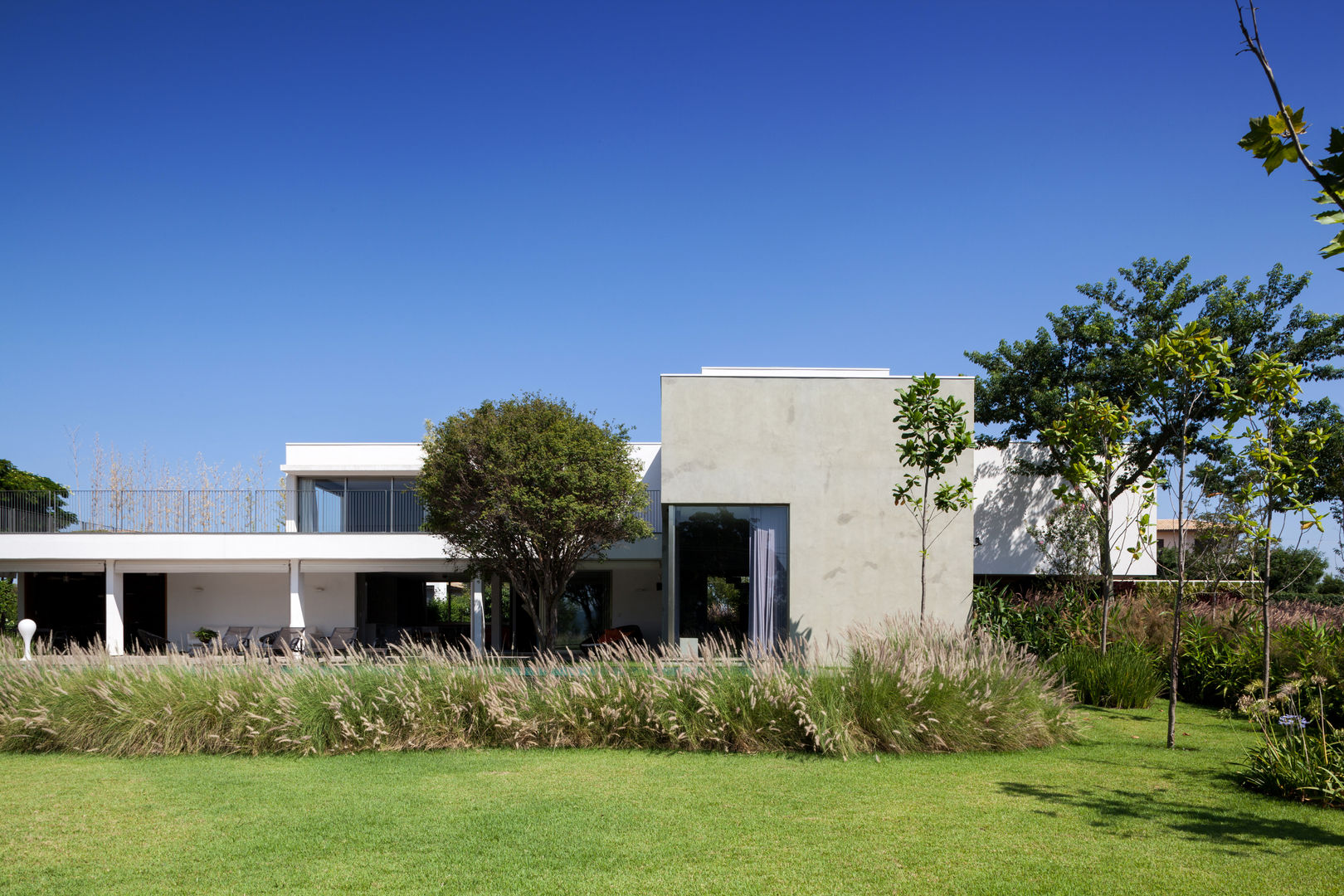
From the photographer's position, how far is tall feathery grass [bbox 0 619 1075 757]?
848 cm

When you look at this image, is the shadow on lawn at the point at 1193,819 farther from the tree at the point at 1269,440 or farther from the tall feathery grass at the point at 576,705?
the tree at the point at 1269,440

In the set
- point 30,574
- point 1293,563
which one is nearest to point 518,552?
point 30,574

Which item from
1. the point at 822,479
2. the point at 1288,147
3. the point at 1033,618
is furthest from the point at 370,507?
the point at 1288,147

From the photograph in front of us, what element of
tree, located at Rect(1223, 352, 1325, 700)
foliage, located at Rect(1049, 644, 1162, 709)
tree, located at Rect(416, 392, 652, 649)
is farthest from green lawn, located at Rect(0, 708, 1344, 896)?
tree, located at Rect(416, 392, 652, 649)

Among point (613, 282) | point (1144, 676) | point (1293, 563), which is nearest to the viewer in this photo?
point (1144, 676)

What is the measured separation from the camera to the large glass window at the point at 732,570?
15000 millimetres

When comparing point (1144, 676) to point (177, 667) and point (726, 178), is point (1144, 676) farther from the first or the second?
point (177, 667)

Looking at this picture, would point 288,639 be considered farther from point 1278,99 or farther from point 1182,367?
point 1278,99

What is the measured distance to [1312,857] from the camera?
5.15 metres

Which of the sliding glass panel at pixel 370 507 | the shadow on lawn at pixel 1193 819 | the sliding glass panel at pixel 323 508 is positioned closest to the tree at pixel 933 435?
the shadow on lawn at pixel 1193 819

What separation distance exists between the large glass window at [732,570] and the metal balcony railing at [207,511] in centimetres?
1177

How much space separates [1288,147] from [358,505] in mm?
25438

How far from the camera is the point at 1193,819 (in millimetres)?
6020

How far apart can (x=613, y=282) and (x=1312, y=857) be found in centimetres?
1461
